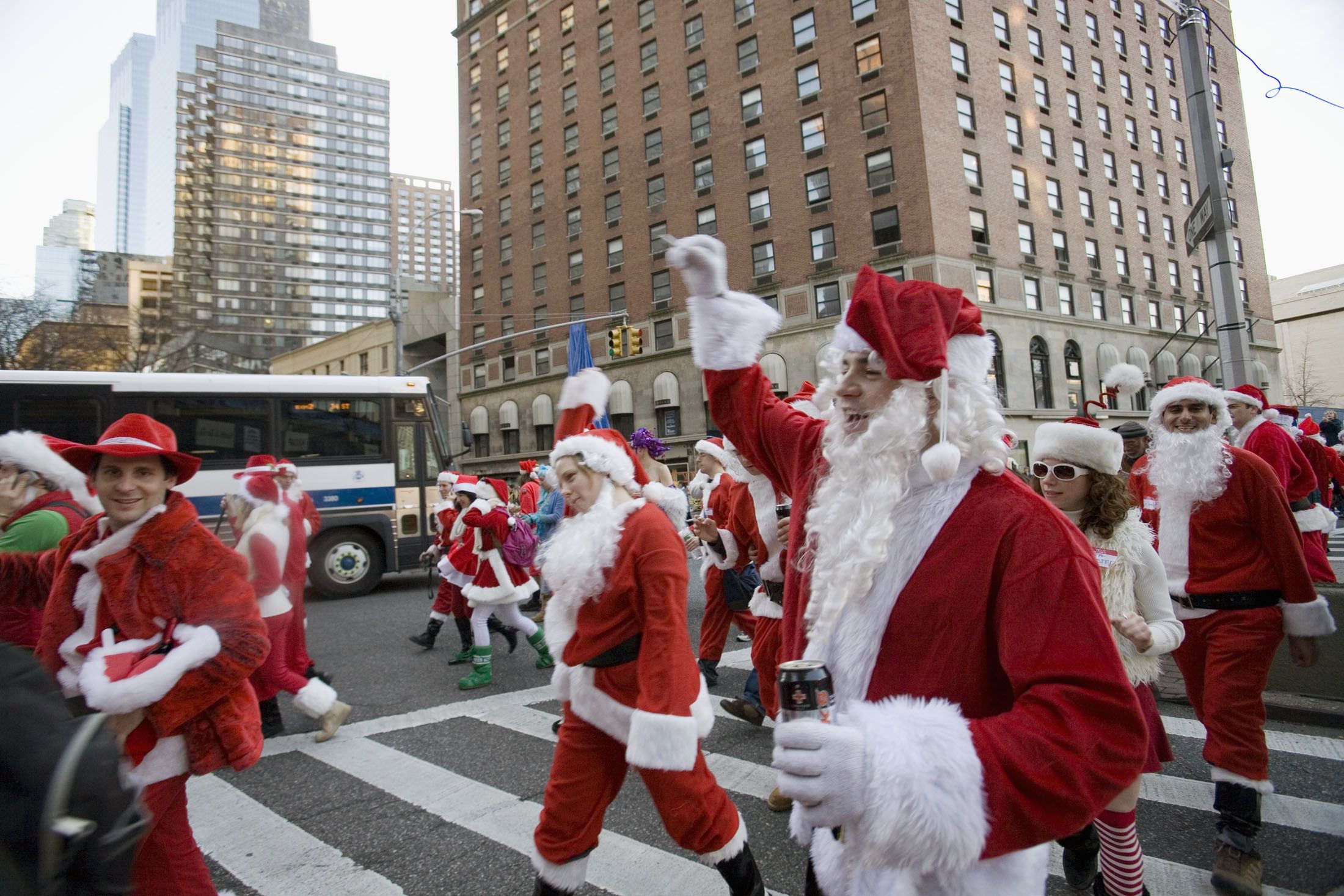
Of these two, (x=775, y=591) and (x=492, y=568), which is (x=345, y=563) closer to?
(x=492, y=568)

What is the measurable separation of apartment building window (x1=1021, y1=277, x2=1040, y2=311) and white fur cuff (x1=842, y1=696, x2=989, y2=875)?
111 ft

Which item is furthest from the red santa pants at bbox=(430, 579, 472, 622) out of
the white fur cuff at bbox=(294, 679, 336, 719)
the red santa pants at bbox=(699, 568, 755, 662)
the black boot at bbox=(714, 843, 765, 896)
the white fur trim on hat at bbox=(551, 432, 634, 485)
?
the black boot at bbox=(714, 843, 765, 896)

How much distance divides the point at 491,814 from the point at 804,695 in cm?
339

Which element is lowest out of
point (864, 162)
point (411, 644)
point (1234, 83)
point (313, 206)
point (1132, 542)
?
point (411, 644)

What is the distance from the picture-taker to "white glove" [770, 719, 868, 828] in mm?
1126

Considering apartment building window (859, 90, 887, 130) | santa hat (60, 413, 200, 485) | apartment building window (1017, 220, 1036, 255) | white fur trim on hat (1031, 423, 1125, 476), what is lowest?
white fur trim on hat (1031, 423, 1125, 476)

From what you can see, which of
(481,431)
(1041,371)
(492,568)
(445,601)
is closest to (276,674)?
(492,568)

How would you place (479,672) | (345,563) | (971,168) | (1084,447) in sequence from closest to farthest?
(1084,447), (479,672), (345,563), (971,168)

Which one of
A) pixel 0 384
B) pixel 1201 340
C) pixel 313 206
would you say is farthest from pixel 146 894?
pixel 313 206

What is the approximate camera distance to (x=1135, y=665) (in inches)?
119

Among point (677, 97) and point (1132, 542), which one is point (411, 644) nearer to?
point (1132, 542)

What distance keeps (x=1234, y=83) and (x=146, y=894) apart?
193ft

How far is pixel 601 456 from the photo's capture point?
11.0 feet

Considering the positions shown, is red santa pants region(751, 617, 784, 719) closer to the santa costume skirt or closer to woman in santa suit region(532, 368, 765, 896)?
woman in santa suit region(532, 368, 765, 896)
